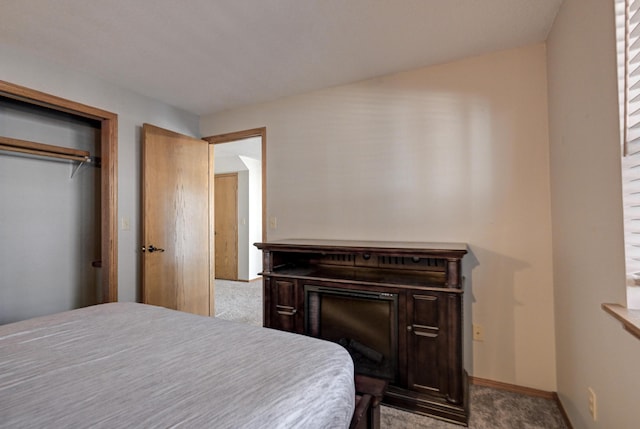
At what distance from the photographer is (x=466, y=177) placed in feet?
7.14

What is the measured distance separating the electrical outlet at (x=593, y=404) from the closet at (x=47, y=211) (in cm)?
355

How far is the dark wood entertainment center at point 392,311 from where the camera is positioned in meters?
1.73

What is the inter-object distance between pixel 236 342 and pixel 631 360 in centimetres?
138

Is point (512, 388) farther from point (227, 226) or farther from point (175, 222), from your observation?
point (227, 226)

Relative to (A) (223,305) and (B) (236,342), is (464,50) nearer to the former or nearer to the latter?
(B) (236,342)

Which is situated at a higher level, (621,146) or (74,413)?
(621,146)

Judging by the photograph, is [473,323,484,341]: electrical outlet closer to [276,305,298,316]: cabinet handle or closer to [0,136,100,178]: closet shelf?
[276,305,298,316]: cabinet handle

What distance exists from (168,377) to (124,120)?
103 inches

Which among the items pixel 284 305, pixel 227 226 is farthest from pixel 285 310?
pixel 227 226

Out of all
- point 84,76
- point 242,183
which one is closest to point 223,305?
point 242,183

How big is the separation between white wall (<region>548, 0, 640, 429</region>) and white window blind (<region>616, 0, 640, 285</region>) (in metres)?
0.03

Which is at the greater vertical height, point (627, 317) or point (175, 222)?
point (175, 222)

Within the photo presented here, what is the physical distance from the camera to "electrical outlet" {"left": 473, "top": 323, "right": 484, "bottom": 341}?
2.12m

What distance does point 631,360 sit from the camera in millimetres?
996
